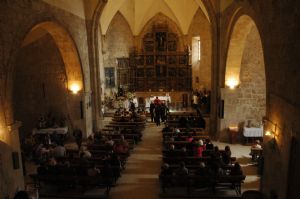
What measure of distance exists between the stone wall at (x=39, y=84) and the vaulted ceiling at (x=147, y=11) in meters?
8.12

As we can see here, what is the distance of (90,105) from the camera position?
17.8 m

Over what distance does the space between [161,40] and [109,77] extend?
Answer: 6041 mm

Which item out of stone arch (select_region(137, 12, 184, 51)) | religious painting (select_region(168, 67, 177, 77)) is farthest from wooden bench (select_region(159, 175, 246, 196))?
stone arch (select_region(137, 12, 184, 51))

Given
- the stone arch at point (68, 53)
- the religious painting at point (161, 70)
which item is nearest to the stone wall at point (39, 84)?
the stone arch at point (68, 53)

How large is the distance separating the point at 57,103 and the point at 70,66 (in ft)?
7.90

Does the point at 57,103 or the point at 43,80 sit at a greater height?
the point at 43,80

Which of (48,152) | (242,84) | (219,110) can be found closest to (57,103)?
(48,152)

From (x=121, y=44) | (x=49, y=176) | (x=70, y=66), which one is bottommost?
(x=49, y=176)

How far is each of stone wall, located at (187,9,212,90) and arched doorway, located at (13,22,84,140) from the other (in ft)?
40.1

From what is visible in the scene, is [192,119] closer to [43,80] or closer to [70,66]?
[70,66]

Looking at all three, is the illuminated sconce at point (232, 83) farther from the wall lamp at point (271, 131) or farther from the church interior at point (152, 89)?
the wall lamp at point (271, 131)

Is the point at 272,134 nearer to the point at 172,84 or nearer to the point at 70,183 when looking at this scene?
the point at 70,183

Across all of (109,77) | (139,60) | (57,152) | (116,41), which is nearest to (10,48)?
(57,152)

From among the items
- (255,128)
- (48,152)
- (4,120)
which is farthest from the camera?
(255,128)
